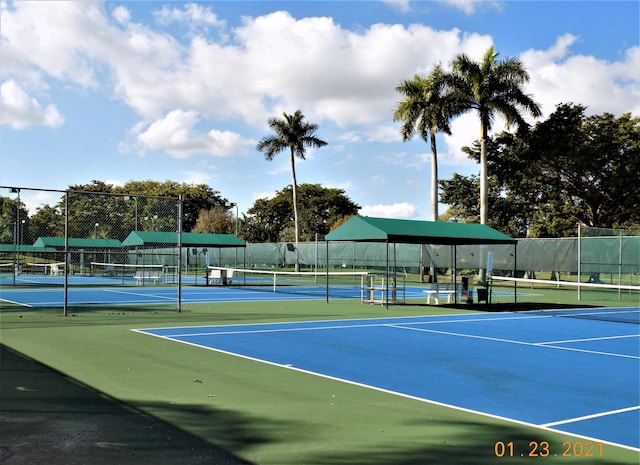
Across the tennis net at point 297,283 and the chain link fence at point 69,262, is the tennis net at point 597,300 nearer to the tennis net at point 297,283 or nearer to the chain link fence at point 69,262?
the tennis net at point 297,283

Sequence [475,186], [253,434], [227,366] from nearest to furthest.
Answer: [253,434], [227,366], [475,186]

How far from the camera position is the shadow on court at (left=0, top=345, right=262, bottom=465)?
17.9ft

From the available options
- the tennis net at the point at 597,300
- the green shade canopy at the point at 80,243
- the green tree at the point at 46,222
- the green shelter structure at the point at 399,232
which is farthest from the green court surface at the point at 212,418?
the green shade canopy at the point at 80,243

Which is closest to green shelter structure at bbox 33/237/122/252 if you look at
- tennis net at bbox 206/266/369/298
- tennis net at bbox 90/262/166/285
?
tennis net at bbox 90/262/166/285

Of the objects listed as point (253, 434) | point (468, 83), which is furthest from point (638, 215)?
point (253, 434)

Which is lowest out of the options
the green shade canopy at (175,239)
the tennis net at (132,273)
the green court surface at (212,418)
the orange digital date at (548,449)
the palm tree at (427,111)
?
the orange digital date at (548,449)

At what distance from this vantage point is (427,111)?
42.9m

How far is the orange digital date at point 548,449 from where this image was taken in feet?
19.1

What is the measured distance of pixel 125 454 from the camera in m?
5.55

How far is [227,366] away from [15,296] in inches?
751

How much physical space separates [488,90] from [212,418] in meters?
37.2

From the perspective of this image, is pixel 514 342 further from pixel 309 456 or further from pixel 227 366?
pixel 309 456

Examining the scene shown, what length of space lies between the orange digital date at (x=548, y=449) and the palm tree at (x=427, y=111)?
36.8m

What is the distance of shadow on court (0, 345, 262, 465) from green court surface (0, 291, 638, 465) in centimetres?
1
